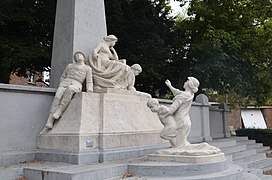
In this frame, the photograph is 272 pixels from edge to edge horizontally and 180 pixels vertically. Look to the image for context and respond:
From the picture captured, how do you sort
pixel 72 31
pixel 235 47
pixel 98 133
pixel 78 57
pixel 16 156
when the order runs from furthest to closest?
pixel 235 47 → pixel 72 31 → pixel 78 57 → pixel 16 156 → pixel 98 133

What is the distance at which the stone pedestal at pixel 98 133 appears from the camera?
6887mm

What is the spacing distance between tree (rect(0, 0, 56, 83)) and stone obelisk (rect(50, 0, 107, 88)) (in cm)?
360

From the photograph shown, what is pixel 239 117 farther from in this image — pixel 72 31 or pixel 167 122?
pixel 167 122

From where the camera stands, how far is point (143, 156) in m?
7.71

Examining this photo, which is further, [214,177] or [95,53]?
[95,53]

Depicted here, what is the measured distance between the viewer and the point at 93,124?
7.29 metres

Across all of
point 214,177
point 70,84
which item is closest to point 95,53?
point 70,84

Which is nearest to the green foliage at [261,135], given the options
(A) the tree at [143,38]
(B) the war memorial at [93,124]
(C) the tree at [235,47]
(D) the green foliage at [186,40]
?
(D) the green foliage at [186,40]

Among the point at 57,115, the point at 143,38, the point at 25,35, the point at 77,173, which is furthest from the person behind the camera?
the point at 143,38

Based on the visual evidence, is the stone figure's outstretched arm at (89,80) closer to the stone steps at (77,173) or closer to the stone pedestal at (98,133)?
the stone pedestal at (98,133)

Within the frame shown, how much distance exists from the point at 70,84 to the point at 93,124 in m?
1.38

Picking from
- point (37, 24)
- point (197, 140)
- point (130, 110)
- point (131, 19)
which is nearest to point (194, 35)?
point (131, 19)

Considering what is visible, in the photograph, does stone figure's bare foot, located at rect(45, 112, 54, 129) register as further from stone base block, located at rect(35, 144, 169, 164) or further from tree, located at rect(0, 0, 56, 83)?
tree, located at rect(0, 0, 56, 83)

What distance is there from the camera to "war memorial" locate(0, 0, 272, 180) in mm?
6027
